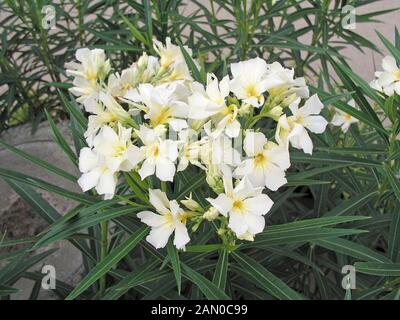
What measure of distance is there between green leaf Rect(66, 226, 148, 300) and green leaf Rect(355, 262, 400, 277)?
0.96 ft

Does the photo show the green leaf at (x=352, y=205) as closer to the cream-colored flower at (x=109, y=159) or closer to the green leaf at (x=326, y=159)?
the green leaf at (x=326, y=159)

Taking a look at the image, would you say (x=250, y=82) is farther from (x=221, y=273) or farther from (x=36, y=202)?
(x=36, y=202)

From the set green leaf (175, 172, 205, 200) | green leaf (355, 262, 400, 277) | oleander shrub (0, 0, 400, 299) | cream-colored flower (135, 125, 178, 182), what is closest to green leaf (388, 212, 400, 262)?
oleander shrub (0, 0, 400, 299)

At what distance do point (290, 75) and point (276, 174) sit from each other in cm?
12

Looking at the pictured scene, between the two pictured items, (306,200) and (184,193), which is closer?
(184,193)

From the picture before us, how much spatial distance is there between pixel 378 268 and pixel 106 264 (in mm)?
365

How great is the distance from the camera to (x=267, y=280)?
782 mm

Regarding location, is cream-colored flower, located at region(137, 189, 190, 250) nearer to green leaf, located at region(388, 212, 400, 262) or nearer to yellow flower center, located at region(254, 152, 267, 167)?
yellow flower center, located at region(254, 152, 267, 167)

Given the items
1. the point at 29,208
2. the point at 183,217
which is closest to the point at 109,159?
the point at 183,217

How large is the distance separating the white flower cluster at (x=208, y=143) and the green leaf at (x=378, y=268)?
20 centimetres

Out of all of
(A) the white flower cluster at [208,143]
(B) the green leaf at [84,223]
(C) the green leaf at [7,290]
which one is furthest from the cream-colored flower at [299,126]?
(C) the green leaf at [7,290]

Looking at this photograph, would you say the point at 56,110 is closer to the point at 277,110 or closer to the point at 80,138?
the point at 80,138

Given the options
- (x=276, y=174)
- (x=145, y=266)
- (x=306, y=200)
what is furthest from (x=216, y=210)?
(x=306, y=200)
